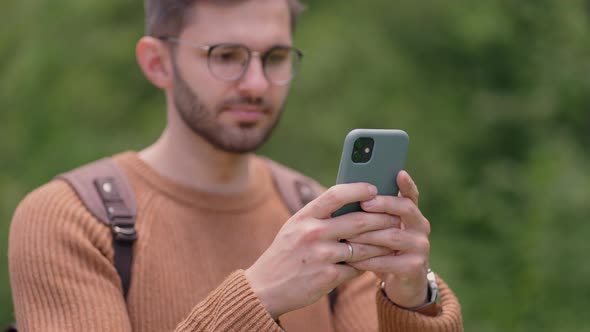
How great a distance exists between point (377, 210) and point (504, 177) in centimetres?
311

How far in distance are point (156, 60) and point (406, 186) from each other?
3.45 feet

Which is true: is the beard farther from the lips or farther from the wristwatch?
the wristwatch

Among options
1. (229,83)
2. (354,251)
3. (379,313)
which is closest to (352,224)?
(354,251)

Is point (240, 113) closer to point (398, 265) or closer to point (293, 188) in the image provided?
point (293, 188)

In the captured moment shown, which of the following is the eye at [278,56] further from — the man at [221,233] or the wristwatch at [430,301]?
the wristwatch at [430,301]

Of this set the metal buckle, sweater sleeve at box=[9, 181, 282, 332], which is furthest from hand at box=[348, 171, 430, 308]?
the metal buckle

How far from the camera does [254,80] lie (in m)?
2.55

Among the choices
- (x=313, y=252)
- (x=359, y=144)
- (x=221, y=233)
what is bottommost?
(x=221, y=233)

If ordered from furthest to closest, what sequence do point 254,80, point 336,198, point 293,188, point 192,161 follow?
point 293,188 < point 192,161 < point 254,80 < point 336,198

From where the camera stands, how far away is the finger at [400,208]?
6.55ft

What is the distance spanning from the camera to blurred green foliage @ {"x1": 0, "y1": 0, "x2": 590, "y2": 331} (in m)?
4.57

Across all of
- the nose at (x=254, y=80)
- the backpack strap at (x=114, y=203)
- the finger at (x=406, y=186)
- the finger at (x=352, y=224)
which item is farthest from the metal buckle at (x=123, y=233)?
the finger at (x=406, y=186)

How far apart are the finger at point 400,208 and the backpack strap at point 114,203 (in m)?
0.70

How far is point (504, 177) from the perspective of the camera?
4957 millimetres
